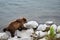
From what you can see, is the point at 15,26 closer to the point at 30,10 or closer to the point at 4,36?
the point at 4,36

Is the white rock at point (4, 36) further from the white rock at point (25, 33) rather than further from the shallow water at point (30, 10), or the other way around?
the shallow water at point (30, 10)

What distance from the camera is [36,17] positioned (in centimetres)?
326

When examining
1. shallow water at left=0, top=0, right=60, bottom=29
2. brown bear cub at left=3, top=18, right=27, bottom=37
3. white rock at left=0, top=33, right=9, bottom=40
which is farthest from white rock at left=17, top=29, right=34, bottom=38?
shallow water at left=0, top=0, right=60, bottom=29

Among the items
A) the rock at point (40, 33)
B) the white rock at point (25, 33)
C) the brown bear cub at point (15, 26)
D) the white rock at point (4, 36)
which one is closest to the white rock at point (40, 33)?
the rock at point (40, 33)

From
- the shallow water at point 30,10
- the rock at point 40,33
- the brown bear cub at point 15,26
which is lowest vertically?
the rock at point 40,33

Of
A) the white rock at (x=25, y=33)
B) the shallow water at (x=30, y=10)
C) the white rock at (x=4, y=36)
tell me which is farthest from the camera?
the shallow water at (x=30, y=10)

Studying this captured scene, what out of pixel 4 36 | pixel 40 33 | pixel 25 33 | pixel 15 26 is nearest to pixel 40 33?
pixel 40 33

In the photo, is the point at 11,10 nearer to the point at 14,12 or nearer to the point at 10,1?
the point at 14,12

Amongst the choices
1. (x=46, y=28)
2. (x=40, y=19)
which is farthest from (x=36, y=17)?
(x=46, y=28)

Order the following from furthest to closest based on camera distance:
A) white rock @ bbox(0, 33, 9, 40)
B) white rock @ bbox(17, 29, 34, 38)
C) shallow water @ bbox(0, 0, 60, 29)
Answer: shallow water @ bbox(0, 0, 60, 29) < white rock @ bbox(17, 29, 34, 38) < white rock @ bbox(0, 33, 9, 40)

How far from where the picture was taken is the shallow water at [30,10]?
10.5 feet

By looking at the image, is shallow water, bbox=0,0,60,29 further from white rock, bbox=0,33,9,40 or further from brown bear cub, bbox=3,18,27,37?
white rock, bbox=0,33,9,40

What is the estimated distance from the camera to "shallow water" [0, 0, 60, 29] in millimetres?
3205

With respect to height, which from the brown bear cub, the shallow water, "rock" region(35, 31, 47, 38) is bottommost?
"rock" region(35, 31, 47, 38)
